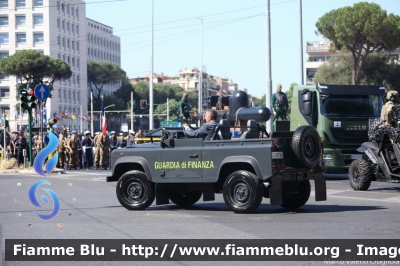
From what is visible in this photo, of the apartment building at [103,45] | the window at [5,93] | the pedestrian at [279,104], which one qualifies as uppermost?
the apartment building at [103,45]

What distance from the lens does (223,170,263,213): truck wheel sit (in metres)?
12.0

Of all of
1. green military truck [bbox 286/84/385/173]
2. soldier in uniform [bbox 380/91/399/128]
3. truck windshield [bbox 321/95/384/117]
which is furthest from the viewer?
truck windshield [bbox 321/95/384/117]

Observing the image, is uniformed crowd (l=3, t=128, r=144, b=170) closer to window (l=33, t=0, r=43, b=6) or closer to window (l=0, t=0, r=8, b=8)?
window (l=33, t=0, r=43, b=6)

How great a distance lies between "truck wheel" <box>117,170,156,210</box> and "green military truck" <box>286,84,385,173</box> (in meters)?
8.46

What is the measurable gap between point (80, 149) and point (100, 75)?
315ft

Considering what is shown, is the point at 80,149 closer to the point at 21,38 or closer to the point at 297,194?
the point at 297,194

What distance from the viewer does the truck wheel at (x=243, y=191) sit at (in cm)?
1197

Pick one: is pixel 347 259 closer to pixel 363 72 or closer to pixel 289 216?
pixel 289 216

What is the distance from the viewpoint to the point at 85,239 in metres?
9.38

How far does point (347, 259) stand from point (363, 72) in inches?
1896

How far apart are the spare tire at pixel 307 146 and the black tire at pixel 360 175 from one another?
182 inches

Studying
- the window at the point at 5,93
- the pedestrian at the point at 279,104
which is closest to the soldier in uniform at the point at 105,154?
the pedestrian at the point at 279,104

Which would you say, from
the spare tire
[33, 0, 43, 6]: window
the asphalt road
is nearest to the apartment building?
[33, 0, 43, 6]: window

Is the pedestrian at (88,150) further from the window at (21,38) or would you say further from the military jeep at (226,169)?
the window at (21,38)
